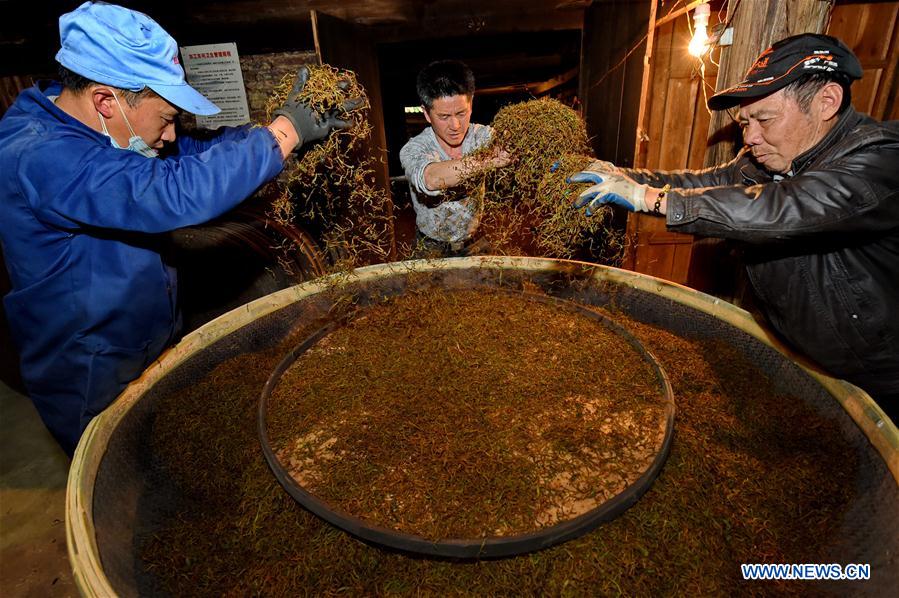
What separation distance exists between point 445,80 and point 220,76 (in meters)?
4.20

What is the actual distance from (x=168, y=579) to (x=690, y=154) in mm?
5619

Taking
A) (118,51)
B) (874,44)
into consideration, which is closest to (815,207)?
(118,51)

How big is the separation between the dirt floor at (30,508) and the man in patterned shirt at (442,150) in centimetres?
360

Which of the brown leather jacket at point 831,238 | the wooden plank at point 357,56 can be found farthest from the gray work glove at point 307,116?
the wooden plank at point 357,56

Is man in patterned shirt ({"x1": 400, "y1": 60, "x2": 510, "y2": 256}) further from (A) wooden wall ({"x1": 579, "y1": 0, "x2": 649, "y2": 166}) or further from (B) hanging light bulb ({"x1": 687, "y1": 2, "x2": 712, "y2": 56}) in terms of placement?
(A) wooden wall ({"x1": 579, "y1": 0, "x2": 649, "y2": 166})

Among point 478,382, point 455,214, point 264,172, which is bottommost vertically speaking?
point 478,382

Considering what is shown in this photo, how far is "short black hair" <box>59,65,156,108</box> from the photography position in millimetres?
1843

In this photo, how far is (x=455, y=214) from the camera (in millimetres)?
3691

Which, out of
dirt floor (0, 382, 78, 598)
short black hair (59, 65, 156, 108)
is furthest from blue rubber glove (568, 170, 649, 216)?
dirt floor (0, 382, 78, 598)

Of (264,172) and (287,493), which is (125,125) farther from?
(287,493)

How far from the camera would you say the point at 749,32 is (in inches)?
106

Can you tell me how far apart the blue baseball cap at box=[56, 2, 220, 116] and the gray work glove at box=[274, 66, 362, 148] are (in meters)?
0.43

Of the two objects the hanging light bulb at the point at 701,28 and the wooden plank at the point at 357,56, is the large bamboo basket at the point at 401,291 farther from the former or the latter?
the wooden plank at the point at 357,56

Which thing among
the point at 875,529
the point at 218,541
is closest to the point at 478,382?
the point at 218,541
